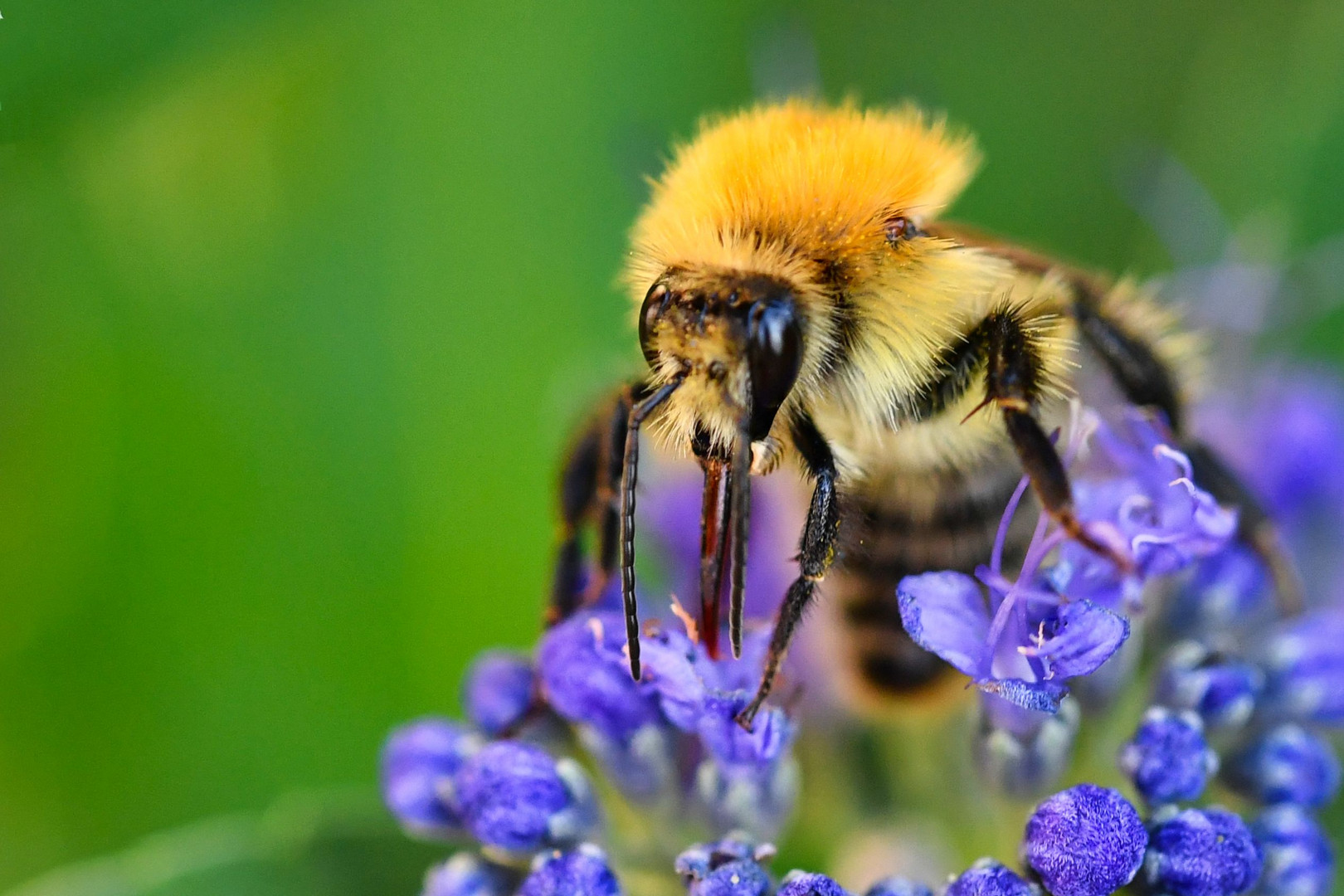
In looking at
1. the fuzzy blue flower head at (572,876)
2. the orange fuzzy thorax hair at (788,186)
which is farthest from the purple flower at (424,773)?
the orange fuzzy thorax hair at (788,186)

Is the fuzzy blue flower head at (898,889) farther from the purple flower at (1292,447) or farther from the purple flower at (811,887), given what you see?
the purple flower at (1292,447)

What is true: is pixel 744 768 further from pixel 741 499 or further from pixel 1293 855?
pixel 1293 855

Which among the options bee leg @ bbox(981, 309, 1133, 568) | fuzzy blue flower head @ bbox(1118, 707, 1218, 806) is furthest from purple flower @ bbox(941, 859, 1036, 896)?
bee leg @ bbox(981, 309, 1133, 568)

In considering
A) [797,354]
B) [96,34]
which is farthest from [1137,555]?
[96,34]

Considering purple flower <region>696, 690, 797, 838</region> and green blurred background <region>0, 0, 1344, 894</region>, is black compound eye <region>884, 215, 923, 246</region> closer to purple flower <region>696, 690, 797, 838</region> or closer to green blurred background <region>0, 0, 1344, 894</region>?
purple flower <region>696, 690, 797, 838</region>

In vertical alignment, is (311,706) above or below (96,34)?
below

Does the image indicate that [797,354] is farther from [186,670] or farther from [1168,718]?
[186,670]

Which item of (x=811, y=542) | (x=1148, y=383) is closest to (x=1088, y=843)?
(x=811, y=542)
